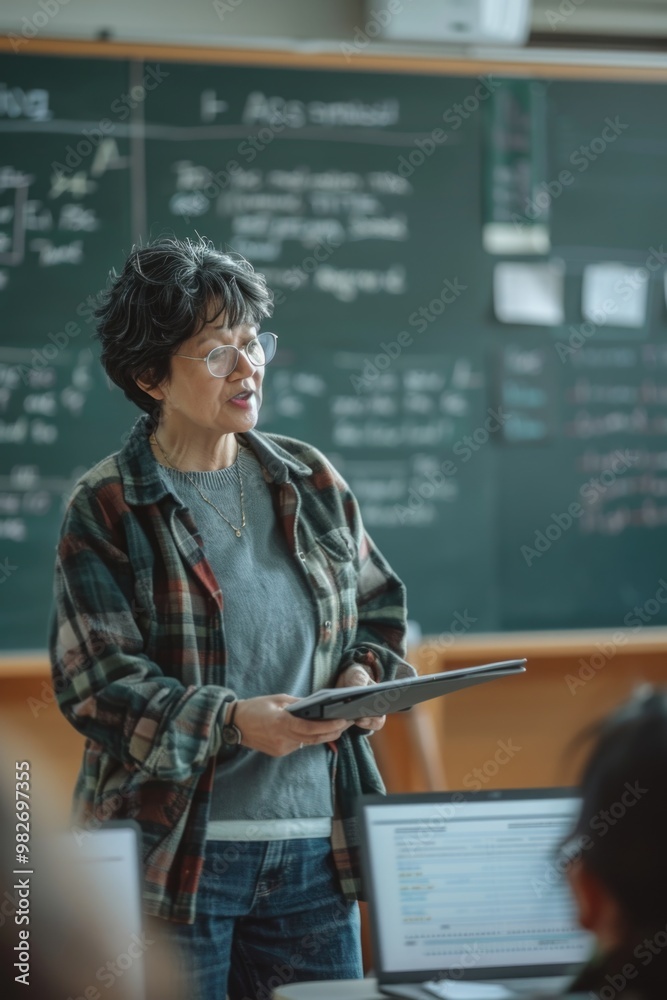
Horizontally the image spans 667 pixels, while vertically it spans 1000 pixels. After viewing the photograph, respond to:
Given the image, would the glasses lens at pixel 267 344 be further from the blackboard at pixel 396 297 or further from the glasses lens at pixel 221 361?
the blackboard at pixel 396 297

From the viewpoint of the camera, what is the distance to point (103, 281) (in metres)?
3.34

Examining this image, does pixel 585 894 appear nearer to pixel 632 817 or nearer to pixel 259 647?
pixel 632 817

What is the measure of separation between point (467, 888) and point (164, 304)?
0.85 metres

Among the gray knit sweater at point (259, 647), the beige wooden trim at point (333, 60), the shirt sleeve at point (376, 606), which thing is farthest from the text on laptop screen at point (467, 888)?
the beige wooden trim at point (333, 60)

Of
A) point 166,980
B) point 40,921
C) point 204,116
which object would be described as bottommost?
point 166,980

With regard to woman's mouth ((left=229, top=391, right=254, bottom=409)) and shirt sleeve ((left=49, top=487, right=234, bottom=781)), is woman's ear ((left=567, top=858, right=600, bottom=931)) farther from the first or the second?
woman's mouth ((left=229, top=391, right=254, bottom=409))

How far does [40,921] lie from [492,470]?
2668 mm

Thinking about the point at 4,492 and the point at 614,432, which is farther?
the point at 614,432

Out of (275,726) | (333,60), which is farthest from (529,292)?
(275,726)

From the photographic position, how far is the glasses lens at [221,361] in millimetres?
1671

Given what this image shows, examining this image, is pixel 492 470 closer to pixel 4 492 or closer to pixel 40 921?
pixel 4 492

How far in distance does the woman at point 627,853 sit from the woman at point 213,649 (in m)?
0.68

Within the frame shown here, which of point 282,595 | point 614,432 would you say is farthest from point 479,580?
point 282,595

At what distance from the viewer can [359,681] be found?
1.65 m
